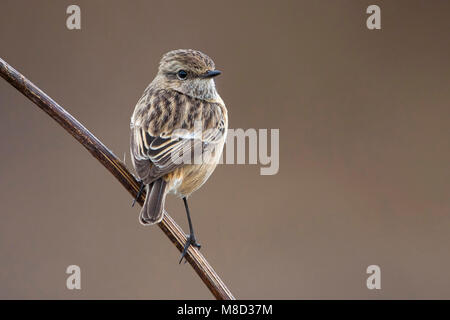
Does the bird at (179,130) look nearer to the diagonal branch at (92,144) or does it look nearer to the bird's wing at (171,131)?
the bird's wing at (171,131)

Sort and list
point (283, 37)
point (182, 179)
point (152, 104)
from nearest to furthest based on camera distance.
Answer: point (182, 179) → point (152, 104) → point (283, 37)

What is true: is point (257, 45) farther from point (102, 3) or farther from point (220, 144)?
point (220, 144)

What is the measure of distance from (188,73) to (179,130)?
1.15 feet

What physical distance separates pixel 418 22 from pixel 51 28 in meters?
3.91

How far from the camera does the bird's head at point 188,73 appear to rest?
3150 mm

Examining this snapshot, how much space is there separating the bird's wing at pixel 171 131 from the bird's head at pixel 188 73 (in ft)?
0.16

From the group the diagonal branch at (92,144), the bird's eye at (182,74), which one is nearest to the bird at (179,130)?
the bird's eye at (182,74)

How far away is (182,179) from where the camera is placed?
3.05 metres

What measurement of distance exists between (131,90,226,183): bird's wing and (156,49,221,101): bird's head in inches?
1.9

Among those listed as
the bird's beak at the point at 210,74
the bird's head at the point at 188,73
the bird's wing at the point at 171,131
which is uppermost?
the bird's head at the point at 188,73

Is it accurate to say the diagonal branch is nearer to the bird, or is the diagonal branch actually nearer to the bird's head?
the bird

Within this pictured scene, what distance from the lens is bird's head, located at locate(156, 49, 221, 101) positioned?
3150 millimetres

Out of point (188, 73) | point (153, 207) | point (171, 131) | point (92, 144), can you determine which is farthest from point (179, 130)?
point (92, 144)

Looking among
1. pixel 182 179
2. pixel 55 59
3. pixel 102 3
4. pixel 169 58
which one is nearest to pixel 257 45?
pixel 102 3
